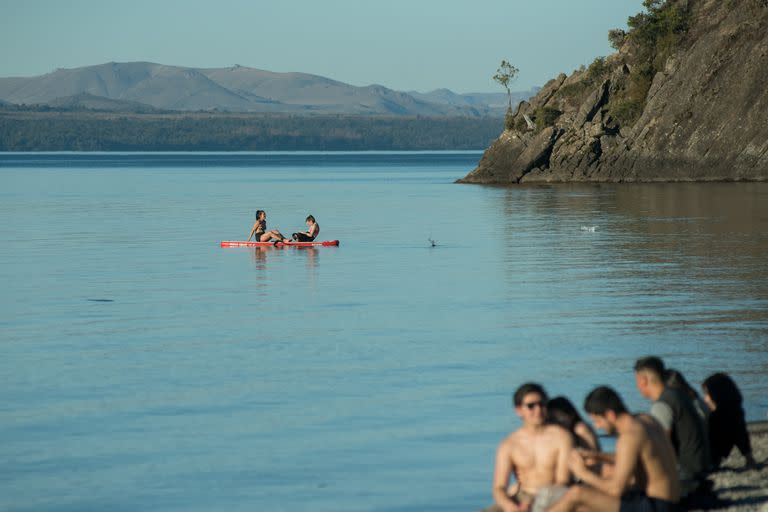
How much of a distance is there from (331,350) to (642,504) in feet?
44.1

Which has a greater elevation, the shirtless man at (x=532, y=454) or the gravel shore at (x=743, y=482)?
the shirtless man at (x=532, y=454)

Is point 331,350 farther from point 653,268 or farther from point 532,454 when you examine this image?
point 653,268

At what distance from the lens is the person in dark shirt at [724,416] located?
13.4m

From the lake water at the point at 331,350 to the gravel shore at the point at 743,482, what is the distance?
250cm

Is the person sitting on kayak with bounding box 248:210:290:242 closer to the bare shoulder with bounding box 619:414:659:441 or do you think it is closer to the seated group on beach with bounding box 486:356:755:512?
the seated group on beach with bounding box 486:356:755:512

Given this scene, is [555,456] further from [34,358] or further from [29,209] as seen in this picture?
[29,209]

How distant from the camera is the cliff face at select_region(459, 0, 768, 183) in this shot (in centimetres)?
9338

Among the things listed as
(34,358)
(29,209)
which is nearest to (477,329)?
(34,358)

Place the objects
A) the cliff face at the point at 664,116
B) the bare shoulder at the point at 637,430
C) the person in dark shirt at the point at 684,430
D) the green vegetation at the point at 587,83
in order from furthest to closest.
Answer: the green vegetation at the point at 587,83 < the cliff face at the point at 664,116 < the person in dark shirt at the point at 684,430 < the bare shoulder at the point at 637,430

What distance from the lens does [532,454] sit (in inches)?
456

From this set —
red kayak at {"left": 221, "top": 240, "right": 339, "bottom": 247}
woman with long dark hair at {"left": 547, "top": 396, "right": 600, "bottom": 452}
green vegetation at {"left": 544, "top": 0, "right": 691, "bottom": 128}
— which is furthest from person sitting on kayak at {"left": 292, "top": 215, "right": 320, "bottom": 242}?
green vegetation at {"left": 544, "top": 0, "right": 691, "bottom": 128}

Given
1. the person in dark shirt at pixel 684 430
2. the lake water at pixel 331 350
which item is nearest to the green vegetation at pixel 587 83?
the lake water at pixel 331 350

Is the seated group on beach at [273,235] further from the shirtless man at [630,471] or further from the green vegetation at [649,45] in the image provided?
the green vegetation at [649,45]

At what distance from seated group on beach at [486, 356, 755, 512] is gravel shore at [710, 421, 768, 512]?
343 millimetres
